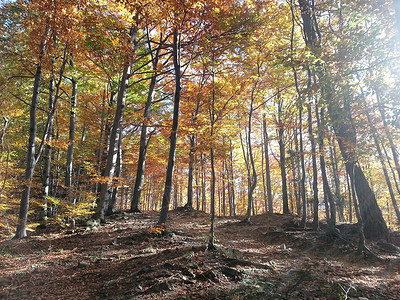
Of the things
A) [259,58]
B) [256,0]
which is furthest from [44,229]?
[256,0]

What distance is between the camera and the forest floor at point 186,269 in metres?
3.50

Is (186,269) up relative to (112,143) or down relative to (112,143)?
down

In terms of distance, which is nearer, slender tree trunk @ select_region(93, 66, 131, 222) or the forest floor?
the forest floor

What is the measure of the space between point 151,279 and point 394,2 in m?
7.62

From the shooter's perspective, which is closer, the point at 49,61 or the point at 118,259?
the point at 118,259

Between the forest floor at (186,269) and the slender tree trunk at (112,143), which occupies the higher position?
the slender tree trunk at (112,143)

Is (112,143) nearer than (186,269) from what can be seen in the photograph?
No

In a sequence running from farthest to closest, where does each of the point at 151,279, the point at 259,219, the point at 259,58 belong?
the point at 259,219 < the point at 259,58 < the point at 151,279

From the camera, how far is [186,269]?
163 inches

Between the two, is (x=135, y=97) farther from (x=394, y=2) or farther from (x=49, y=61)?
(x=394, y=2)

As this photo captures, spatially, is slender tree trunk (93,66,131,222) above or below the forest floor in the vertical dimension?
above

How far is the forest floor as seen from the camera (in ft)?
11.5

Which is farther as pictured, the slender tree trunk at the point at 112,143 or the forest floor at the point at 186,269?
the slender tree trunk at the point at 112,143

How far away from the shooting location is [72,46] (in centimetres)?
818
